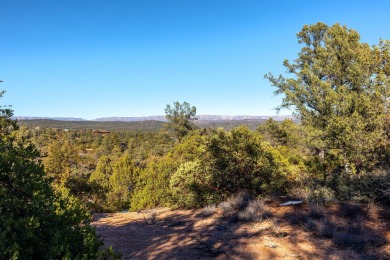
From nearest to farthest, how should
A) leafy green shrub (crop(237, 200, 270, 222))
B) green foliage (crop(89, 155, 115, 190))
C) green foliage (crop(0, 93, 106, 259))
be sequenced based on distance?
green foliage (crop(0, 93, 106, 259)) → leafy green shrub (crop(237, 200, 270, 222)) → green foliage (crop(89, 155, 115, 190))

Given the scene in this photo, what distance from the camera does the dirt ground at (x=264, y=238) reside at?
18.4 feet

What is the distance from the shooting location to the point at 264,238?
6.52 metres

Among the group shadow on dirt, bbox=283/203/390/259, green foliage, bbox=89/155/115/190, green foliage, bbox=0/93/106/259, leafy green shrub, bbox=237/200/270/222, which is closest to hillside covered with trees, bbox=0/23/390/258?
green foliage, bbox=0/93/106/259

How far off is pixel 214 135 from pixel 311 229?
5.36 metres

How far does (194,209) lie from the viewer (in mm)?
11008

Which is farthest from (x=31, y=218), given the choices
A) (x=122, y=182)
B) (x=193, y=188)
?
(x=122, y=182)

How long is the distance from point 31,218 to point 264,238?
5284mm

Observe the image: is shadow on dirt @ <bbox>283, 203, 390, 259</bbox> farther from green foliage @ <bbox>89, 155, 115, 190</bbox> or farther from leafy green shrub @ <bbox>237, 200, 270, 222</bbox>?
green foliage @ <bbox>89, 155, 115, 190</bbox>

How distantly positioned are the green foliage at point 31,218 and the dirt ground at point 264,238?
307cm

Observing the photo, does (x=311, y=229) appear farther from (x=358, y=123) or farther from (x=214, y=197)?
Answer: (x=358, y=123)

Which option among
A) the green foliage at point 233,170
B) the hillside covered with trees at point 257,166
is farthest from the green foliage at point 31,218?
the green foliage at point 233,170

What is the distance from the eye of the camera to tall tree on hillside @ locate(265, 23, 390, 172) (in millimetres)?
9734

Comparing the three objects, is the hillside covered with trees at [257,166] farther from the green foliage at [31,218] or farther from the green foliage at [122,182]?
the green foliage at [122,182]

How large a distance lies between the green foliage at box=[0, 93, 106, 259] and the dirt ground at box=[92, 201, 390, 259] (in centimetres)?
307
